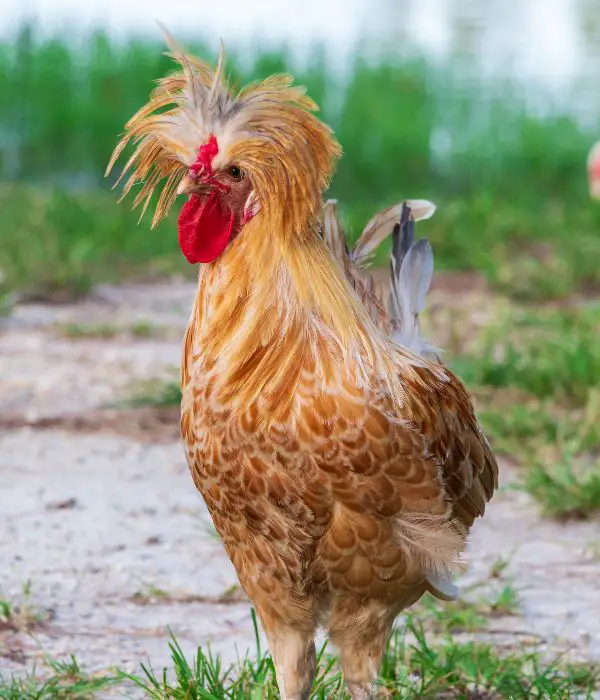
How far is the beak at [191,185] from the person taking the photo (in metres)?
2.83

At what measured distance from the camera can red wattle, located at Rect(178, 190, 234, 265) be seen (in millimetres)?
2854

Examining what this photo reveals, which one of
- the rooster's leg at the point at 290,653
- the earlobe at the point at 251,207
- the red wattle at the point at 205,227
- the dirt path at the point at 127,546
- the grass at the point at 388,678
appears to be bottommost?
the dirt path at the point at 127,546

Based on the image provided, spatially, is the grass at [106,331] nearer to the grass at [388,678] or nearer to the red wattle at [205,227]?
the grass at [388,678]

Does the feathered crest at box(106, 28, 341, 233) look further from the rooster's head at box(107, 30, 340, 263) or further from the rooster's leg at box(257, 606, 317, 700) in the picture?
the rooster's leg at box(257, 606, 317, 700)

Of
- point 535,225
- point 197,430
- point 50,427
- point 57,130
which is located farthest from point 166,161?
point 57,130

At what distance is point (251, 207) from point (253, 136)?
6.4 inches

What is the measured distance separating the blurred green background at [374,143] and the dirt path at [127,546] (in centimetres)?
340

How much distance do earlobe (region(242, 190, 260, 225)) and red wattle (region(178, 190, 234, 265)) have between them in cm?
3

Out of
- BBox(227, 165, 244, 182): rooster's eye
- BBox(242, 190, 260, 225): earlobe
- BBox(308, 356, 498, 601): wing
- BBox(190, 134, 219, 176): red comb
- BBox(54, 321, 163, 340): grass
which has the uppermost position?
BBox(190, 134, 219, 176): red comb

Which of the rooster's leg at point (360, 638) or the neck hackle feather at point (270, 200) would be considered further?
the rooster's leg at point (360, 638)

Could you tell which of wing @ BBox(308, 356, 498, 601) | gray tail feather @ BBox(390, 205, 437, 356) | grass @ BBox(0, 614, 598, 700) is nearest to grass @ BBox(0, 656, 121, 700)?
grass @ BBox(0, 614, 598, 700)

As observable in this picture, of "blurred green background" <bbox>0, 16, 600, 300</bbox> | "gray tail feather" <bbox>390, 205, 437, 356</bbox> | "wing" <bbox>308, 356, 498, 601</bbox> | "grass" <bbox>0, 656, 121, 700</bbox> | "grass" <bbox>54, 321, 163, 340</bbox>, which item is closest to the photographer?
"wing" <bbox>308, 356, 498, 601</bbox>

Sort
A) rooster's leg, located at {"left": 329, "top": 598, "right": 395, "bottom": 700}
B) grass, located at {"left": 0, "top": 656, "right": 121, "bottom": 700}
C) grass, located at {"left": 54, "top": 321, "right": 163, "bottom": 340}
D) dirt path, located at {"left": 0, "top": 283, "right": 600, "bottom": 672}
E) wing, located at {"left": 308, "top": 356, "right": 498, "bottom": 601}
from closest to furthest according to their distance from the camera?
wing, located at {"left": 308, "top": 356, "right": 498, "bottom": 601}, rooster's leg, located at {"left": 329, "top": 598, "right": 395, "bottom": 700}, grass, located at {"left": 0, "top": 656, "right": 121, "bottom": 700}, dirt path, located at {"left": 0, "top": 283, "right": 600, "bottom": 672}, grass, located at {"left": 54, "top": 321, "right": 163, "bottom": 340}

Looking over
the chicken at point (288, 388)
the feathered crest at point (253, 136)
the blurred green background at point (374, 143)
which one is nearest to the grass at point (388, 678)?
the chicken at point (288, 388)
